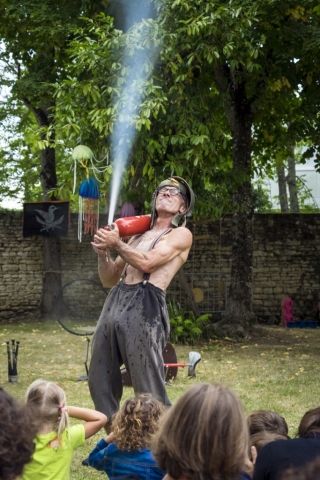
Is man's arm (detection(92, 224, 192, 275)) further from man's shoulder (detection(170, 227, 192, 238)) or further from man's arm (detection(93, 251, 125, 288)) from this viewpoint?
man's arm (detection(93, 251, 125, 288))

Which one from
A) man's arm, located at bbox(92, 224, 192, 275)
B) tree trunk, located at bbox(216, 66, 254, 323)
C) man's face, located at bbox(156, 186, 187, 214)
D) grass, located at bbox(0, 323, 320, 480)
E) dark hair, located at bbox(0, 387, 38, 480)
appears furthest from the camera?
tree trunk, located at bbox(216, 66, 254, 323)

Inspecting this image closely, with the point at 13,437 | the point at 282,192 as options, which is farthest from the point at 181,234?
the point at 282,192

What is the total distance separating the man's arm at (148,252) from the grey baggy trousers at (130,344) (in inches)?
6.0

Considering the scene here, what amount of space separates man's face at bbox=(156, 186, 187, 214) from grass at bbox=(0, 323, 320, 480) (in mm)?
1484

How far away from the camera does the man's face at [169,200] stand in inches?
190

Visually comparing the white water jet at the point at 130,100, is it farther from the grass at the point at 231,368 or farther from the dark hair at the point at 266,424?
the dark hair at the point at 266,424

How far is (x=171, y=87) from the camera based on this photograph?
10.6 meters

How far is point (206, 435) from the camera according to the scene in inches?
90.3

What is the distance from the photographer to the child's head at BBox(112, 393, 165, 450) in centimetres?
340

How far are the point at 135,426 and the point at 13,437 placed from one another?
1.33 metres

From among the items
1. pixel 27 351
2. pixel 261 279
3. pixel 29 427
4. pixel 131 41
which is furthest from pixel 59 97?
pixel 29 427

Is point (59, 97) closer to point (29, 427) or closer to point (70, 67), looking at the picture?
point (70, 67)

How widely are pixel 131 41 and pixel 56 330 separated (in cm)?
625

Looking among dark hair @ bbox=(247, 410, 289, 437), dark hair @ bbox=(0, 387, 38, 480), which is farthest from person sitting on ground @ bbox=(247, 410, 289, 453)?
dark hair @ bbox=(0, 387, 38, 480)
